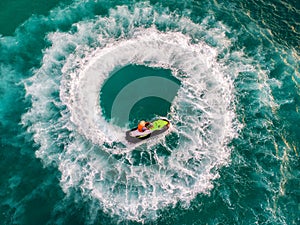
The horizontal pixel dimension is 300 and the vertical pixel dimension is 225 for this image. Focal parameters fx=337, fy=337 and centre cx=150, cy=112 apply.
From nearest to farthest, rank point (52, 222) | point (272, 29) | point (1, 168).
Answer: point (52, 222) → point (1, 168) → point (272, 29)

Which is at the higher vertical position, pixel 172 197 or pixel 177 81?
A: pixel 177 81

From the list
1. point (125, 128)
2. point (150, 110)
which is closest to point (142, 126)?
point (125, 128)

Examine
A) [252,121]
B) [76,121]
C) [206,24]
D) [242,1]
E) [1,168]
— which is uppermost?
[242,1]

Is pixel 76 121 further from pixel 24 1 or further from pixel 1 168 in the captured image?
pixel 24 1

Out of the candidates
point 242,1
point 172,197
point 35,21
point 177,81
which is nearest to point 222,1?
point 242,1

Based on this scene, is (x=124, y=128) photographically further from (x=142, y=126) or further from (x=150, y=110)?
(x=150, y=110)

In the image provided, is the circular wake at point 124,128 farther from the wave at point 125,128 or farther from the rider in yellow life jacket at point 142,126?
the rider in yellow life jacket at point 142,126

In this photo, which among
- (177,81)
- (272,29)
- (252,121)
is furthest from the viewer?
(272,29)

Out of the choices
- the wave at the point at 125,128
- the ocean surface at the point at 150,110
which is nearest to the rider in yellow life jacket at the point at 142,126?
the ocean surface at the point at 150,110
